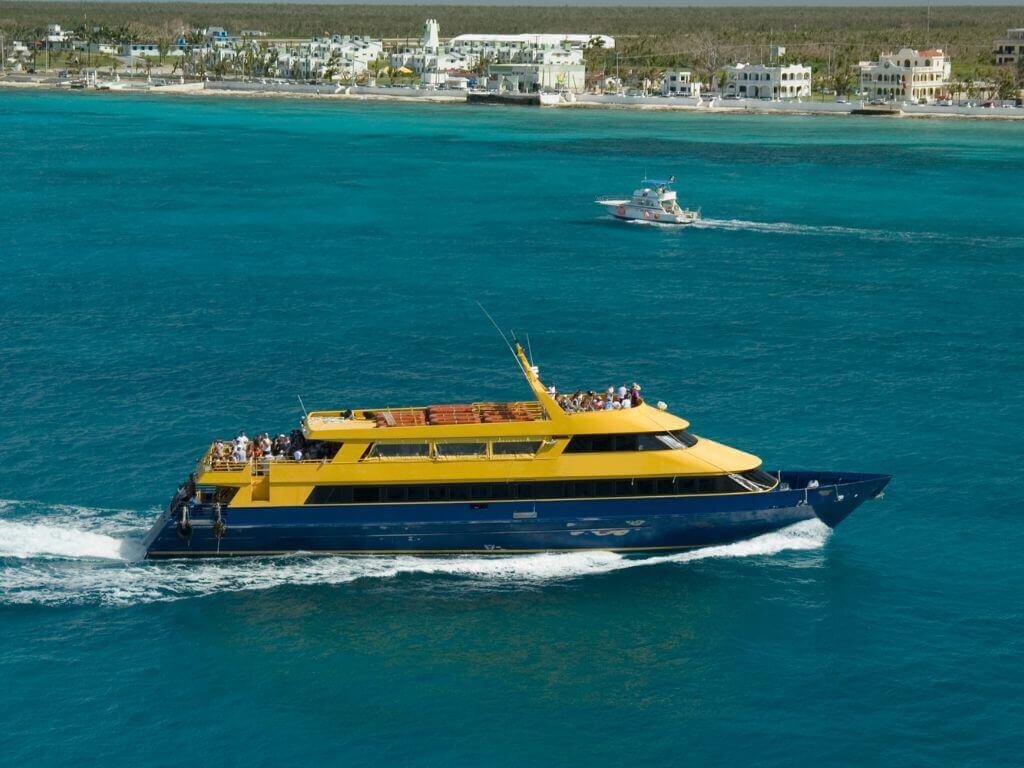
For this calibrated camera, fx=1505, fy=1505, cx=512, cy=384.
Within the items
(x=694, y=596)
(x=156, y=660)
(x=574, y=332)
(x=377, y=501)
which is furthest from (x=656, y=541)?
(x=574, y=332)

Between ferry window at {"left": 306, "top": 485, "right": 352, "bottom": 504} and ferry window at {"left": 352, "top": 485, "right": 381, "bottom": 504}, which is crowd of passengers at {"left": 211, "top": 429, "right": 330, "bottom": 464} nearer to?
ferry window at {"left": 306, "top": 485, "right": 352, "bottom": 504}

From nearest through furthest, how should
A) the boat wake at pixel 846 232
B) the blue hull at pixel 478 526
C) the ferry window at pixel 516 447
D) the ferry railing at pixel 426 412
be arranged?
the blue hull at pixel 478 526 < the ferry window at pixel 516 447 < the ferry railing at pixel 426 412 < the boat wake at pixel 846 232

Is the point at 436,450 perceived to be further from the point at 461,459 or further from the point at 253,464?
the point at 253,464

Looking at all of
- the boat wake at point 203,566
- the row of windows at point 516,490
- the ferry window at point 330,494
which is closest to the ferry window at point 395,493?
the row of windows at point 516,490

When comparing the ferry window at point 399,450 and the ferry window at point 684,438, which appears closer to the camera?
the ferry window at point 399,450

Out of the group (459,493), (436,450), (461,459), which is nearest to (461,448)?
(461,459)

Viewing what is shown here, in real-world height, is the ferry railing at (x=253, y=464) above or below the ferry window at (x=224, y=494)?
above

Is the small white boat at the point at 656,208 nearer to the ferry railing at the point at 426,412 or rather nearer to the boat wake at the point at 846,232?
the boat wake at the point at 846,232
